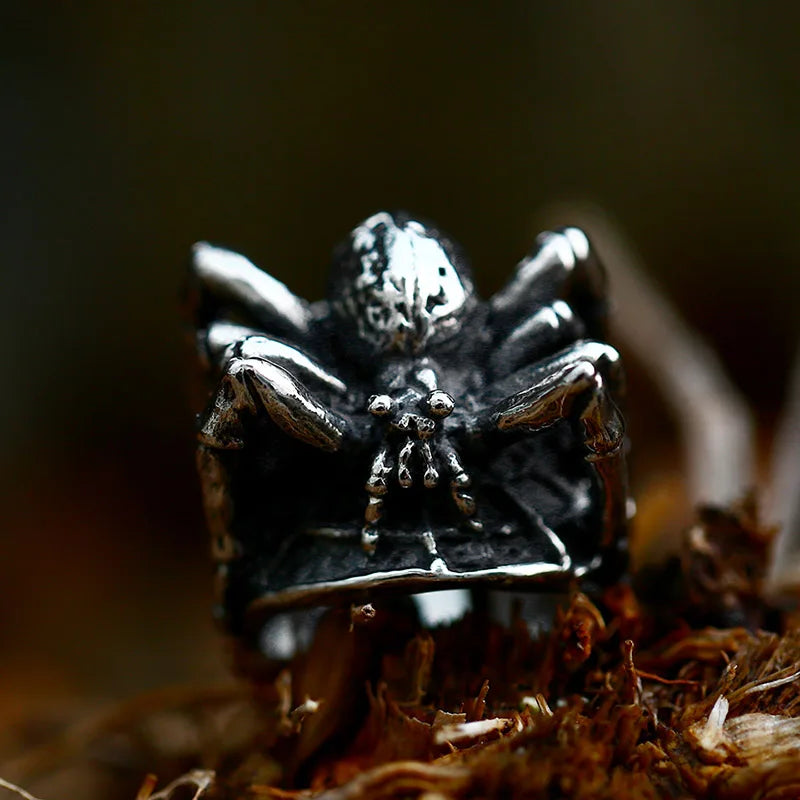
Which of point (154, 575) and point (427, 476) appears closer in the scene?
point (427, 476)

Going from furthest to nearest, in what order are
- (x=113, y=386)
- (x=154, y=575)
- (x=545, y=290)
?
(x=113, y=386), (x=154, y=575), (x=545, y=290)

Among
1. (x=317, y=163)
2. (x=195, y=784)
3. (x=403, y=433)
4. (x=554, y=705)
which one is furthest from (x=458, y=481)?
(x=317, y=163)

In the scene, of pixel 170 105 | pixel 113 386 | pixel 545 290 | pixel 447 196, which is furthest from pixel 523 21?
pixel 545 290

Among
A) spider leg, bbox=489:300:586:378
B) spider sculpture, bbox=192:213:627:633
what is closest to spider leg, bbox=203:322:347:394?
spider sculpture, bbox=192:213:627:633

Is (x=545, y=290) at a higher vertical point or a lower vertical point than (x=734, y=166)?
lower

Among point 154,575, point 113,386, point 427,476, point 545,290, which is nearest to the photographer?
point 427,476

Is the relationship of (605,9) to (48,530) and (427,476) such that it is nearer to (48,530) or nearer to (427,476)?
(48,530)

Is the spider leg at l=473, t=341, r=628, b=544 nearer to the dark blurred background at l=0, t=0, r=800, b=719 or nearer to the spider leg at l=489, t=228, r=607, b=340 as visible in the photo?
the spider leg at l=489, t=228, r=607, b=340

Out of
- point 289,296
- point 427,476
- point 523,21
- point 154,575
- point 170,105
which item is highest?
point 523,21
